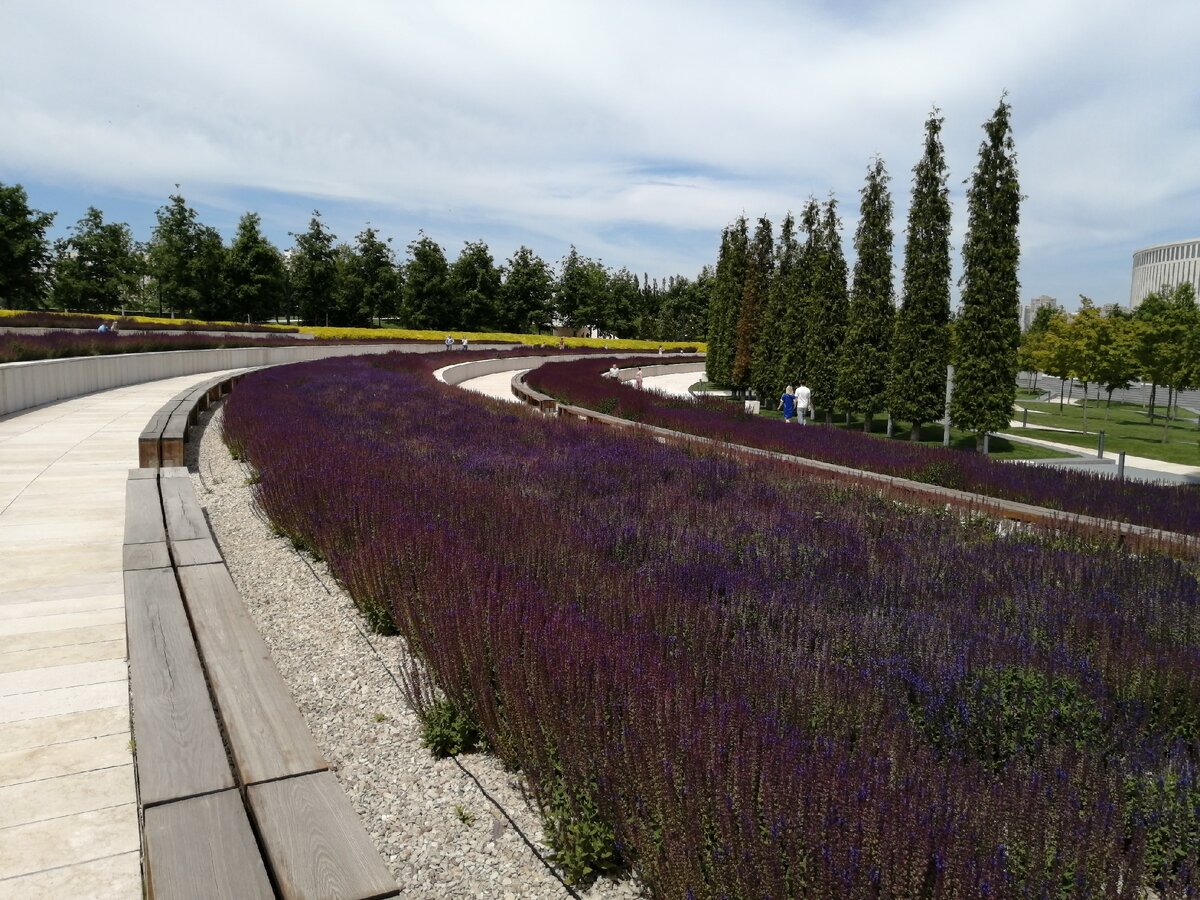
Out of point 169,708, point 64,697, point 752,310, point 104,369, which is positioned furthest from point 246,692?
point 752,310

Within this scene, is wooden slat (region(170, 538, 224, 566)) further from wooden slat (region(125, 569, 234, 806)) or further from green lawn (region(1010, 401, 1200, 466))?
green lawn (region(1010, 401, 1200, 466))

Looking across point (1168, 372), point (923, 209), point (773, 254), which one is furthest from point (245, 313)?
point (1168, 372)

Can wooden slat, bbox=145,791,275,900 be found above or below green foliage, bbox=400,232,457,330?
below

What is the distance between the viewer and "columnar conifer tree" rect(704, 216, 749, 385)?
1346 inches

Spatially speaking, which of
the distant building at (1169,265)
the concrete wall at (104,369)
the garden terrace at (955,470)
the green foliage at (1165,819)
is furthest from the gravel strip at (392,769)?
the distant building at (1169,265)

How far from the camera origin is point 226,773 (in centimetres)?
238

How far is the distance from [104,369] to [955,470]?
57.1 ft

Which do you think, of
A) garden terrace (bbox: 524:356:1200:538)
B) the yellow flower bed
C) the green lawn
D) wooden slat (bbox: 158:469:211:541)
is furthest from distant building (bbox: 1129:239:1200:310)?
wooden slat (bbox: 158:469:211:541)

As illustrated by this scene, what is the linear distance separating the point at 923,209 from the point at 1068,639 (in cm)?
1979

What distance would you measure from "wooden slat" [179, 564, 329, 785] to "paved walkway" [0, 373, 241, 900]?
0.44m

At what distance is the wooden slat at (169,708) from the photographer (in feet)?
7.66

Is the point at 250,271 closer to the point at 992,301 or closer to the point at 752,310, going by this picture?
the point at 752,310

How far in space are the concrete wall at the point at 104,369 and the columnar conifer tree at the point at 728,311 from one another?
58.7ft

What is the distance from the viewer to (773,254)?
32719 mm
